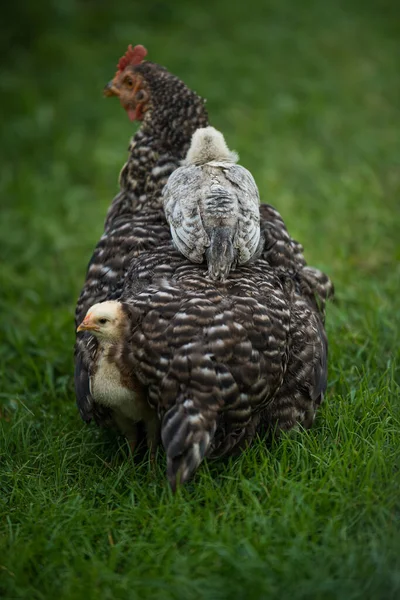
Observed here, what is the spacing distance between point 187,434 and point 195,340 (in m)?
0.37

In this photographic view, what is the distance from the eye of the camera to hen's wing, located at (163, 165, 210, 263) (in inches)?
130

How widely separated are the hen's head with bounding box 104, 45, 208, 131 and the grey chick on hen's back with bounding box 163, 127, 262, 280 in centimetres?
49

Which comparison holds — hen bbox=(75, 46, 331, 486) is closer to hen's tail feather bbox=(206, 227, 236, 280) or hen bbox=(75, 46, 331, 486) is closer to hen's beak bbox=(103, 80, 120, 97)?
hen's tail feather bbox=(206, 227, 236, 280)

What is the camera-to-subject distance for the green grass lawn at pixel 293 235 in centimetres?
274

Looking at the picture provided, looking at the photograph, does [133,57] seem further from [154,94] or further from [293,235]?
[293,235]

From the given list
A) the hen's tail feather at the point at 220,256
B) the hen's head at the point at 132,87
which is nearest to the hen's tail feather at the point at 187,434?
the hen's tail feather at the point at 220,256

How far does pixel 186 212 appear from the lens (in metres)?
3.40

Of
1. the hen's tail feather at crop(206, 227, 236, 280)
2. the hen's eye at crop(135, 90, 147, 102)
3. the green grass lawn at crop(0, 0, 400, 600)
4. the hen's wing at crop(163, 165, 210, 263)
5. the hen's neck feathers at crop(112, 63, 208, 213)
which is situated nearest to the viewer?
the green grass lawn at crop(0, 0, 400, 600)

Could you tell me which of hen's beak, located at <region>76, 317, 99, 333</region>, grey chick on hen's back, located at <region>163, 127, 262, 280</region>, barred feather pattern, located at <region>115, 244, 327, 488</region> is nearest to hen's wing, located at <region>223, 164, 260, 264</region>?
grey chick on hen's back, located at <region>163, 127, 262, 280</region>

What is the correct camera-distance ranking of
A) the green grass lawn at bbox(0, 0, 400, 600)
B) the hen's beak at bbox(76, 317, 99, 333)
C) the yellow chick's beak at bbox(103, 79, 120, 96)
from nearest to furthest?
1. the green grass lawn at bbox(0, 0, 400, 600)
2. the hen's beak at bbox(76, 317, 99, 333)
3. the yellow chick's beak at bbox(103, 79, 120, 96)

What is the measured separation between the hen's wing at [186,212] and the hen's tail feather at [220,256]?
0.05 meters

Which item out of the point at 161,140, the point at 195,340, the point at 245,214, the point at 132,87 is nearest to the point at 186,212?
the point at 245,214

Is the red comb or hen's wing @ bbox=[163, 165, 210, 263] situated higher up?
the red comb

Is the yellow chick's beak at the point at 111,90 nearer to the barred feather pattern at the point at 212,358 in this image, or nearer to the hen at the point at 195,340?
the hen at the point at 195,340
